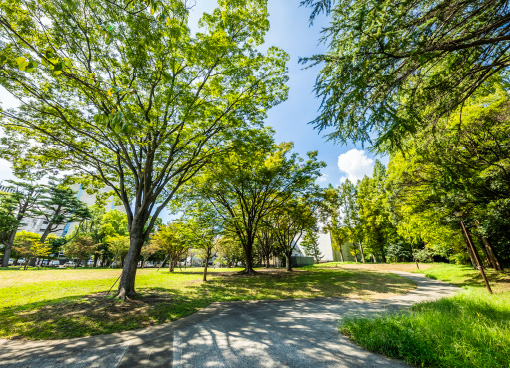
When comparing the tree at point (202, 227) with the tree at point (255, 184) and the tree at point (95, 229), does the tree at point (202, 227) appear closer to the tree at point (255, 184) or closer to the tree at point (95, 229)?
the tree at point (255, 184)

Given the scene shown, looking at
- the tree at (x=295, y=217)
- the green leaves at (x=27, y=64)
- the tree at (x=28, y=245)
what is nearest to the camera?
the green leaves at (x=27, y=64)

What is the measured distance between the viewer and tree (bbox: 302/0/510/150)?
384 centimetres

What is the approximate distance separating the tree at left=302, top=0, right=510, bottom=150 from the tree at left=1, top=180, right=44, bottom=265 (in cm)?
3915

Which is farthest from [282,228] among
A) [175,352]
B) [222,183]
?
[175,352]

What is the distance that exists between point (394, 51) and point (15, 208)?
144ft

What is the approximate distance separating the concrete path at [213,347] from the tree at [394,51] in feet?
16.3

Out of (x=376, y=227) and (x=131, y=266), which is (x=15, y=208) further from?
(x=376, y=227)

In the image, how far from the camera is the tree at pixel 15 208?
84.8 feet

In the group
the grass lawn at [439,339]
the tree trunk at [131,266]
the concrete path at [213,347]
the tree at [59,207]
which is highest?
the tree at [59,207]

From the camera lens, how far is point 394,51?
401 cm

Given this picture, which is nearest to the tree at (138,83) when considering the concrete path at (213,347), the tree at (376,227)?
the concrete path at (213,347)

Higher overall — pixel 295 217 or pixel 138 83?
pixel 138 83

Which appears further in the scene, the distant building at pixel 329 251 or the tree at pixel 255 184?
the distant building at pixel 329 251

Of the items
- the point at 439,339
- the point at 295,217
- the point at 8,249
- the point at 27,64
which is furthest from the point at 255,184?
the point at 8,249
